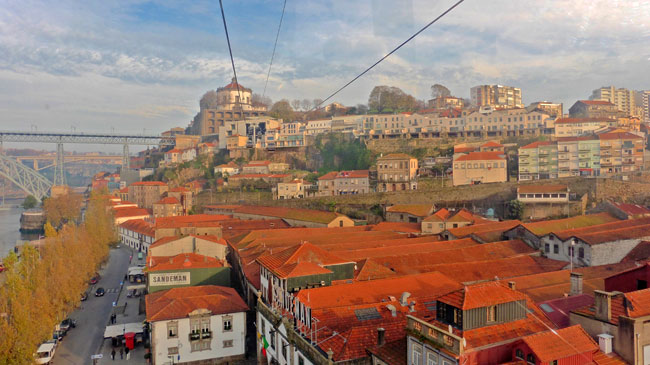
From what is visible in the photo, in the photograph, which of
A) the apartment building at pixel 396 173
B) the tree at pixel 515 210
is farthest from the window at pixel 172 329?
the apartment building at pixel 396 173

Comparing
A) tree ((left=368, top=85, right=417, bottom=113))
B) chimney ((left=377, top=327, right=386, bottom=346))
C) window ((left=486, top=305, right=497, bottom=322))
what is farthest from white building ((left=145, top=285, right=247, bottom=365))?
tree ((left=368, top=85, right=417, bottom=113))

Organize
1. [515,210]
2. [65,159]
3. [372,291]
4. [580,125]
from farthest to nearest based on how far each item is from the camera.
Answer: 1. [65,159]
2. [580,125]
3. [515,210]
4. [372,291]

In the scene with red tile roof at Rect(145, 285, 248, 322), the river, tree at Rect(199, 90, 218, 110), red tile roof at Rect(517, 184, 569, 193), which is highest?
tree at Rect(199, 90, 218, 110)

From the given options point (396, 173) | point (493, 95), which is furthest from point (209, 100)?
point (396, 173)

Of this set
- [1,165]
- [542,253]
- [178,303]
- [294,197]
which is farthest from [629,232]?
[1,165]

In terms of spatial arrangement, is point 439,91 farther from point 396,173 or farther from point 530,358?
point 530,358

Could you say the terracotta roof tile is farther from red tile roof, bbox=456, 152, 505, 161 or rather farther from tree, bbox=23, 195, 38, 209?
tree, bbox=23, 195, 38, 209

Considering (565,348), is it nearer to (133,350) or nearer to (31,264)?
(133,350)
